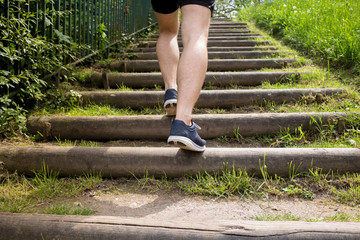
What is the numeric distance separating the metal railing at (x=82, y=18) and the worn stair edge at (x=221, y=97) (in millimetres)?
767

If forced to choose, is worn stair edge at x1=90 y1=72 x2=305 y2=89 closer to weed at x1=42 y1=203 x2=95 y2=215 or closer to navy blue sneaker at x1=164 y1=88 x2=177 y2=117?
navy blue sneaker at x1=164 y1=88 x2=177 y2=117

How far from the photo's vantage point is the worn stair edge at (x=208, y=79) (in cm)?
357

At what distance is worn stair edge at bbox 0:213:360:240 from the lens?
1.26m

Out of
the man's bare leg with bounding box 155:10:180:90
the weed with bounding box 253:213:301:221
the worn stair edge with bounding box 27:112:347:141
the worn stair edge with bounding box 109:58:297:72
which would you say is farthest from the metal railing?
the weed with bounding box 253:213:301:221

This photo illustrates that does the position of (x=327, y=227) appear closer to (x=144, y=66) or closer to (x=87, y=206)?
(x=87, y=206)

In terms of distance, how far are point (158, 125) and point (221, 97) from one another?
84cm

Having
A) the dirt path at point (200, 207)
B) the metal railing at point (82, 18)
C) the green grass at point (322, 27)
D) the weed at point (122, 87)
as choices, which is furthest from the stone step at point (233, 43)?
the dirt path at point (200, 207)

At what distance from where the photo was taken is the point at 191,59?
179cm

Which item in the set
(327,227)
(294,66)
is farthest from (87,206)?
(294,66)

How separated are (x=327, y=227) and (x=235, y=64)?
10.3 ft

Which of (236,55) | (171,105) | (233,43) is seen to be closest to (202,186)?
(171,105)

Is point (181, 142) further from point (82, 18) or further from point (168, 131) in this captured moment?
point (82, 18)

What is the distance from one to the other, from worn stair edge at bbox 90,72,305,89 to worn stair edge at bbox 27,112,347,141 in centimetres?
118

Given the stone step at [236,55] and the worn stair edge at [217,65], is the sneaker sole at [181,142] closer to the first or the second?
the worn stair edge at [217,65]
